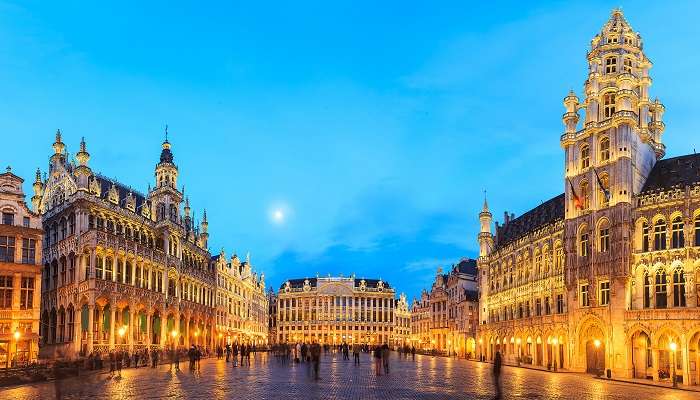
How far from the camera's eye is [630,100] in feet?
188

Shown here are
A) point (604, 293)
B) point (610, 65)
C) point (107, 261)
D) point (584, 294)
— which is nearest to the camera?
point (604, 293)

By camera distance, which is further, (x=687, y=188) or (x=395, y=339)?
(x=395, y=339)

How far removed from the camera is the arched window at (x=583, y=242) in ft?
193

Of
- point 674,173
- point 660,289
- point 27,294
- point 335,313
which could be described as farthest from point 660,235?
point 335,313

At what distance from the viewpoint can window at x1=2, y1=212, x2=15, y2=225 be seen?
53.6m

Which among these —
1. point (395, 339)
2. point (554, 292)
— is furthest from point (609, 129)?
point (395, 339)

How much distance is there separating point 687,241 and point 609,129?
42.6 ft

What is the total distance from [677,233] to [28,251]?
50.7 metres

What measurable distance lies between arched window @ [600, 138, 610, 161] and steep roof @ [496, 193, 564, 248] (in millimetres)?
9536

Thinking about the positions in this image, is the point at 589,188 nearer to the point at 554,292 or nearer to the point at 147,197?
the point at 554,292

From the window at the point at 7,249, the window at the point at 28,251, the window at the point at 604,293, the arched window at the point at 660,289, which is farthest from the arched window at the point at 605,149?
the window at the point at 7,249

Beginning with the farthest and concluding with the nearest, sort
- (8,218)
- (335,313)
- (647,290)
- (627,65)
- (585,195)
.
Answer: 1. (335,313)
2. (585,195)
3. (627,65)
4. (8,218)
5. (647,290)

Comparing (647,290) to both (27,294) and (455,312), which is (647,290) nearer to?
(27,294)

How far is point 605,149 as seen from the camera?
193 feet
